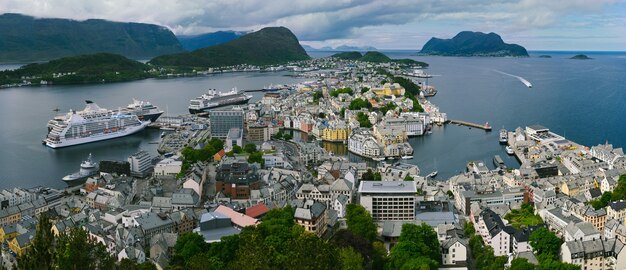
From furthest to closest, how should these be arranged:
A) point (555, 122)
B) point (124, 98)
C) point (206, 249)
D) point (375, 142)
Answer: point (124, 98) → point (555, 122) → point (375, 142) → point (206, 249)

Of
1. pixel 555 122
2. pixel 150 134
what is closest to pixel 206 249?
pixel 150 134

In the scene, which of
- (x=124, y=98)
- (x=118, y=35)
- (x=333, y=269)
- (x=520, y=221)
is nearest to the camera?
(x=333, y=269)

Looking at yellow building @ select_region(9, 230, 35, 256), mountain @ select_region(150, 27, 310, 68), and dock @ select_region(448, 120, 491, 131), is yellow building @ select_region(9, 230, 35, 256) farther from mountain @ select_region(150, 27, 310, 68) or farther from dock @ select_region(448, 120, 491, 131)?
mountain @ select_region(150, 27, 310, 68)

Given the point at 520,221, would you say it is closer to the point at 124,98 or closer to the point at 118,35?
the point at 124,98

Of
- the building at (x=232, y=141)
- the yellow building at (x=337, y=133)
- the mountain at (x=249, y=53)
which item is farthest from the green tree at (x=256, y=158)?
the mountain at (x=249, y=53)

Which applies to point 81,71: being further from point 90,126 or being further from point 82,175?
point 82,175

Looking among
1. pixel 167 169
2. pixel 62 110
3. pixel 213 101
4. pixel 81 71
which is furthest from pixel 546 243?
pixel 81 71
